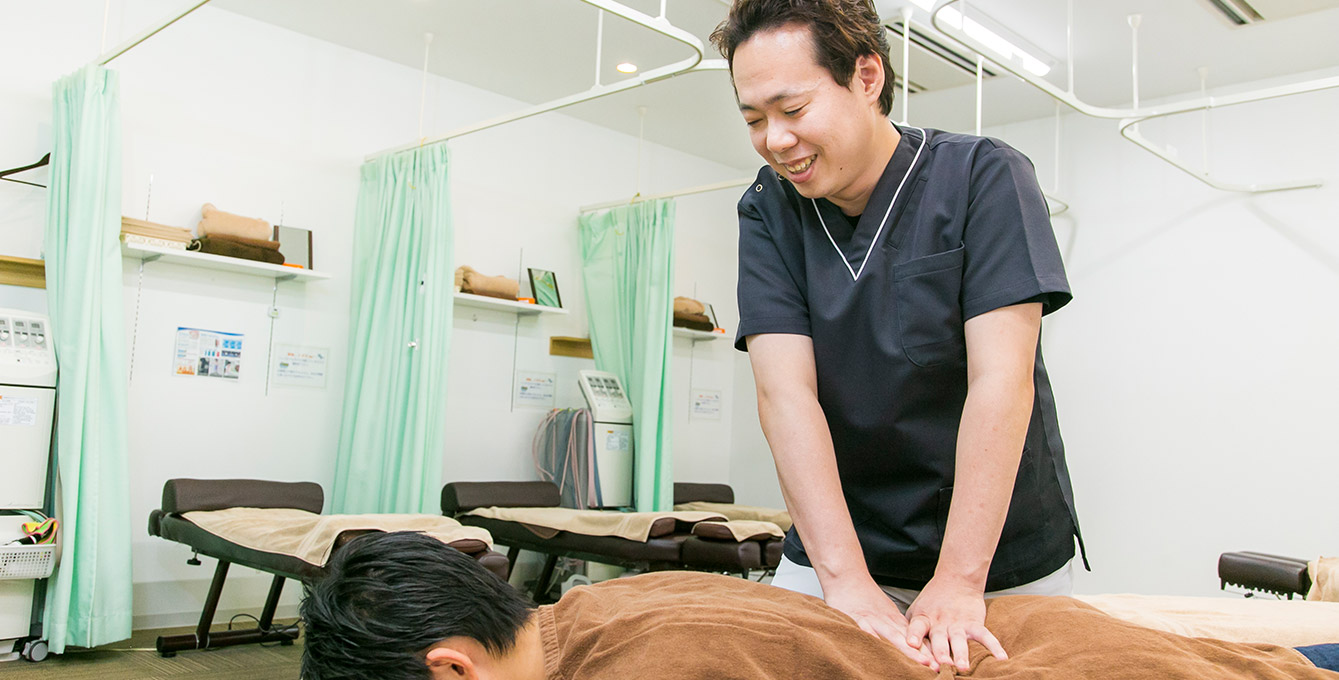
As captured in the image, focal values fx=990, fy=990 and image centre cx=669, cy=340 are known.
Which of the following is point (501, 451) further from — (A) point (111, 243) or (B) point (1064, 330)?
(B) point (1064, 330)

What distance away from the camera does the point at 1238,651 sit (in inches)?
40.6

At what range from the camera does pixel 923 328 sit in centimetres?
115

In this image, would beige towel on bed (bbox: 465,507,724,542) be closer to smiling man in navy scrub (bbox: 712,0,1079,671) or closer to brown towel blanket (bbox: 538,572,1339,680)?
smiling man in navy scrub (bbox: 712,0,1079,671)

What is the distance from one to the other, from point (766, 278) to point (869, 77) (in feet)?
0.96

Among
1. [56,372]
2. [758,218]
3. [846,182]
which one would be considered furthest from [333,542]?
[846,182]

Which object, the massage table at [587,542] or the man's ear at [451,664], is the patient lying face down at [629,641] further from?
the massage table at [587,542]

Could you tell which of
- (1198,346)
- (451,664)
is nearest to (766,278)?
(451,664)

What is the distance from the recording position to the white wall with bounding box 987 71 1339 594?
14.9 feet

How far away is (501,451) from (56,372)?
2.35 metres

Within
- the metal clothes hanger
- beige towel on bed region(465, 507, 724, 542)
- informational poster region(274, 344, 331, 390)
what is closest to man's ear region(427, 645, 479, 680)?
beige towel on bed region(465, 507, 724, 542)

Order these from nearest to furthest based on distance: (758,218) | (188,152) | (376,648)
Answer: (376,648)
(758,218)
(188,152)

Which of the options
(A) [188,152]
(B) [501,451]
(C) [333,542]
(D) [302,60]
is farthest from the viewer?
(B) [501,451]

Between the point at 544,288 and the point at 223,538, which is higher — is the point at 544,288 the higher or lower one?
the higher one

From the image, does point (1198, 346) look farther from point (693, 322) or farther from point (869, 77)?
point (869, 77)
